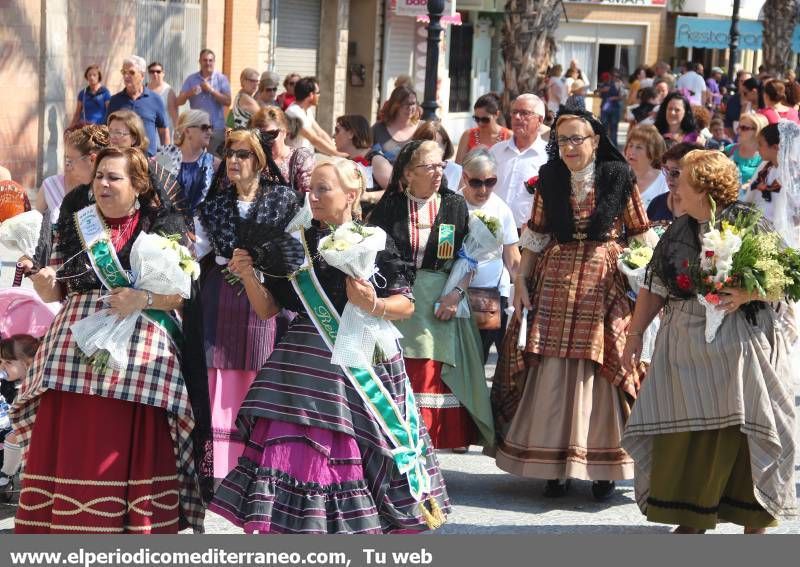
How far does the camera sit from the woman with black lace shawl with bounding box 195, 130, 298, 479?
23.0 ft

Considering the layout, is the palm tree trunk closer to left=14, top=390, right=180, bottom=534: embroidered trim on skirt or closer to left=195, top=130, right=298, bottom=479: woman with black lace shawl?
left=195, top=130, right=298, bottom=479: woman with black lace shawl

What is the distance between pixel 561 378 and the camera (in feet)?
23.6

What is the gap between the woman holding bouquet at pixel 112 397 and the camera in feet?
18.5

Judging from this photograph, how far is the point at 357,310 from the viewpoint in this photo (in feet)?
18.9

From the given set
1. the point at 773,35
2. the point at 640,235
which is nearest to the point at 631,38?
the point at 773,35

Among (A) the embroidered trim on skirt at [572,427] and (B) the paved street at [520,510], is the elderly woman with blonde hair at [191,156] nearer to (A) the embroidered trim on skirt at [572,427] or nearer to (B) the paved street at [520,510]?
(B) the paved street at [520,510]

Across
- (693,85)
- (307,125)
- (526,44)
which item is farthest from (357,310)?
(693,85)

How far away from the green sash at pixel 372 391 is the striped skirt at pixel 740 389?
121 cm

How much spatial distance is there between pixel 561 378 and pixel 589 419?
0.24 meters

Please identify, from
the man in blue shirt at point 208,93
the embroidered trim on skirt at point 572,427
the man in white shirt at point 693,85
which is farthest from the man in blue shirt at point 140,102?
the man in white shirt at point 693,85

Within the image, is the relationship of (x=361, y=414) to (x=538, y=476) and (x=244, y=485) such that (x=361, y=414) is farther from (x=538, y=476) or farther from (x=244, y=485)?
(x=538, y=476)

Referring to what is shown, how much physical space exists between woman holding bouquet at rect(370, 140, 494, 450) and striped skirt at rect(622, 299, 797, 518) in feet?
3.97

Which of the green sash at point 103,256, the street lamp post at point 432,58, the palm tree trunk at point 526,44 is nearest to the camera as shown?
the green sash at point 103,256

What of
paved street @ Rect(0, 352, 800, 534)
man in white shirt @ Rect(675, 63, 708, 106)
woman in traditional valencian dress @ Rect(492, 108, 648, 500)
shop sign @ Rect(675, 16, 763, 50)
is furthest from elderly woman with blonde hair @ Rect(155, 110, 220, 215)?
shop sign @ Rect(675, 16, 763, 50)
